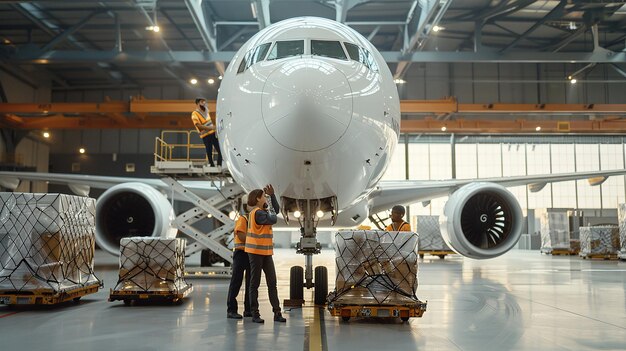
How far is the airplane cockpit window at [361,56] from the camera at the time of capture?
6160 millimetres

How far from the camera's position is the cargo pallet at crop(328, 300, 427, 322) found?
5461mm

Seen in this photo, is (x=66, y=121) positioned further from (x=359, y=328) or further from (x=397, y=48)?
(x=359, y=328)

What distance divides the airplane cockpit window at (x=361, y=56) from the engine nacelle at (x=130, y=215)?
5595 mm

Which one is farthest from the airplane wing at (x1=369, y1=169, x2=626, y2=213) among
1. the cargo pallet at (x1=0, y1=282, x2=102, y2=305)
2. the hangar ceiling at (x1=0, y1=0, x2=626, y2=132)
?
the cargo pallet at (x1=0, y1=282, x2=102, y2=305)

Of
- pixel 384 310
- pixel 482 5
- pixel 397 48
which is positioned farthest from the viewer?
pixel 397 48

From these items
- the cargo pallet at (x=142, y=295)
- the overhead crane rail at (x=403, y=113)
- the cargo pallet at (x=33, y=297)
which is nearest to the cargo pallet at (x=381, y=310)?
the cargo pallet at (x=142, y=295)

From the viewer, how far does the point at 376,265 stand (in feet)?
19.8

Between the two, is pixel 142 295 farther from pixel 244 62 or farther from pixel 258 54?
pixel 258 54

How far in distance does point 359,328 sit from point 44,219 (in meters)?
4.12

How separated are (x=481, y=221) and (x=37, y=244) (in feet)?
24.8

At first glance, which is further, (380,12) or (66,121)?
(66,121)

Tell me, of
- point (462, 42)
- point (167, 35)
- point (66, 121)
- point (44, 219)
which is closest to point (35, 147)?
point (66, 121)

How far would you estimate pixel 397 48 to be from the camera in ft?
87.5

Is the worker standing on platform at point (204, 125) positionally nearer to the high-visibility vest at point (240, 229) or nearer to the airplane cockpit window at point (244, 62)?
the airplane cockpit window at point (244, 62)
